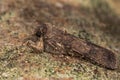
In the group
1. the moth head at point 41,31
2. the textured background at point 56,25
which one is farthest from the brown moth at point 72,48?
the textured background at point 56,25

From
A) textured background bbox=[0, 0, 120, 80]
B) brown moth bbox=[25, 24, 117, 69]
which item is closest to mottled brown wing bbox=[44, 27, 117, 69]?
brown moth bbox=[25, 24, 117, 69]

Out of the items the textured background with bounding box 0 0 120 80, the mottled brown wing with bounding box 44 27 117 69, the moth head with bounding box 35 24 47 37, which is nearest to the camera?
the textured background with bounding box 0 0 120 80

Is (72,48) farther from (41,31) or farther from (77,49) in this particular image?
(41,31)

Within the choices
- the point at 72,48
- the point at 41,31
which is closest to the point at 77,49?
the point at 72,48

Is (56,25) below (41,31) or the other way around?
the other way around

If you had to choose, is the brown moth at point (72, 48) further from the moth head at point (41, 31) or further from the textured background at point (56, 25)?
the textured background at point (56, 25)

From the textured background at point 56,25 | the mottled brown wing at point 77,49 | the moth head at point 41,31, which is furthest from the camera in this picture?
the moth head at point 41,31

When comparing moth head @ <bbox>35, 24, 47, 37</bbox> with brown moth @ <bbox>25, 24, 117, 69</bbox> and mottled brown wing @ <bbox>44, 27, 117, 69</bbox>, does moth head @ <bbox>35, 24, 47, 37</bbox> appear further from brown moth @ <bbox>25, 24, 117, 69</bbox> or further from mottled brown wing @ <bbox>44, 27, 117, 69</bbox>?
mottled brown wing @ <bbox>44, 27, 117, 69</bbox>


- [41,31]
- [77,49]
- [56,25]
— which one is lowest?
[77,49]
